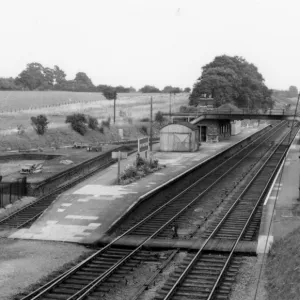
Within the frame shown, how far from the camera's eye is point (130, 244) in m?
20.0

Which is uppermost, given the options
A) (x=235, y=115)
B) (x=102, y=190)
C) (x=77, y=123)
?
(x=235, y=115)

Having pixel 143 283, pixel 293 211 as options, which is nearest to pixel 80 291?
pixel 143 283

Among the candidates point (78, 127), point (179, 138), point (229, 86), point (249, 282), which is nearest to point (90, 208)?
point (249, 282)

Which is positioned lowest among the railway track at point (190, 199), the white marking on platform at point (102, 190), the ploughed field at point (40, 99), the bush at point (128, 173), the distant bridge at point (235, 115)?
the railway track at point (190, 199)

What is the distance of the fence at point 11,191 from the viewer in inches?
1115

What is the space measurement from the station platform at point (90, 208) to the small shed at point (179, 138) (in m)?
16.7

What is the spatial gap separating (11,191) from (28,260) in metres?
12.3

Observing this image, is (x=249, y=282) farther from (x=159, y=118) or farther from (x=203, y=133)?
(x=159, y=118)

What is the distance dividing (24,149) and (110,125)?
2667 centimetres

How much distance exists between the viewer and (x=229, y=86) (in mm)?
102688

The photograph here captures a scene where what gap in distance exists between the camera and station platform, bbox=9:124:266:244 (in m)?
21.8

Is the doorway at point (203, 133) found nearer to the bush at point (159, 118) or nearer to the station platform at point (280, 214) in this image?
the bush at point (159, 118)

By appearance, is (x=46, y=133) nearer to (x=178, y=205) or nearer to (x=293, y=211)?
(x=178, y=205)

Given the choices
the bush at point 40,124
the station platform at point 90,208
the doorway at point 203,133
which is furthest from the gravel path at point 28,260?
the doorway at point 203,133
